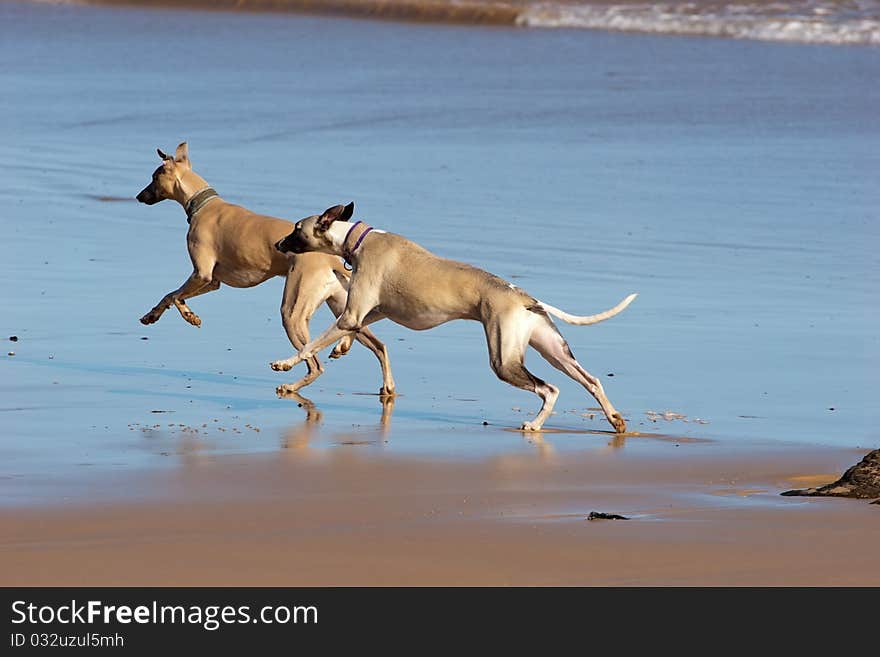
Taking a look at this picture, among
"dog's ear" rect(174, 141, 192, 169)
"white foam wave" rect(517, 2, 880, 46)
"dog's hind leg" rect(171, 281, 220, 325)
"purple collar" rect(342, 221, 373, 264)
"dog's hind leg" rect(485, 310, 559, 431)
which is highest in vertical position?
"white foam wave" rect(517, 2, 880, 46)

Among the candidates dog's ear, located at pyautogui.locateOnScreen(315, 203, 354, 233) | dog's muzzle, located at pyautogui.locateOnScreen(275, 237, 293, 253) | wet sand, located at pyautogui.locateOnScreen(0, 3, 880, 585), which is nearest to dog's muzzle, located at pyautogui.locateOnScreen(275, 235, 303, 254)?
dog's muzzle, located at pyautogui.locateOnScreen(275, 237, 293, 253)

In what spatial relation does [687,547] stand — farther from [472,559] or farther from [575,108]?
[575,108]

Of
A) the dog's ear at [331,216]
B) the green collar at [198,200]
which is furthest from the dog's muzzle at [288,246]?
the green collar at [198,200]

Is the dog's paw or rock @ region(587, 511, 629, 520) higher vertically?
the dog's paw

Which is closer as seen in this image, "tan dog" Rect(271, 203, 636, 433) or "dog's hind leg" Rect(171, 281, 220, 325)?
"tan dog" Rect(271, 203, 636, 433)

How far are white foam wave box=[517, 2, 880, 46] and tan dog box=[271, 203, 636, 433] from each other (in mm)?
27168

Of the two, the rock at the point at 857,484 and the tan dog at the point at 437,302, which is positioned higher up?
the tan dog at the point at 437,302

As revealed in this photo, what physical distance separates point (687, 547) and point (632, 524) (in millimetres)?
432

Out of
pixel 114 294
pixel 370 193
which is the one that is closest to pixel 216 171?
pixel 370 193

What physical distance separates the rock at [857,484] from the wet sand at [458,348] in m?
0.15

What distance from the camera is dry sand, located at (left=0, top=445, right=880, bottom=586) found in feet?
21.1

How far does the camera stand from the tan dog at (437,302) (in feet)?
32.1

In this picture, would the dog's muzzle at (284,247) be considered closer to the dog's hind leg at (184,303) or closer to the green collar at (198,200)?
the dog's hind leg at (184,303)

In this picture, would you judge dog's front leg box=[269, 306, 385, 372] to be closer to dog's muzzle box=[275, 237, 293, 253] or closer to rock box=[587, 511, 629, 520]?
dog's muzzle box=[275, 237, 293, 253]
